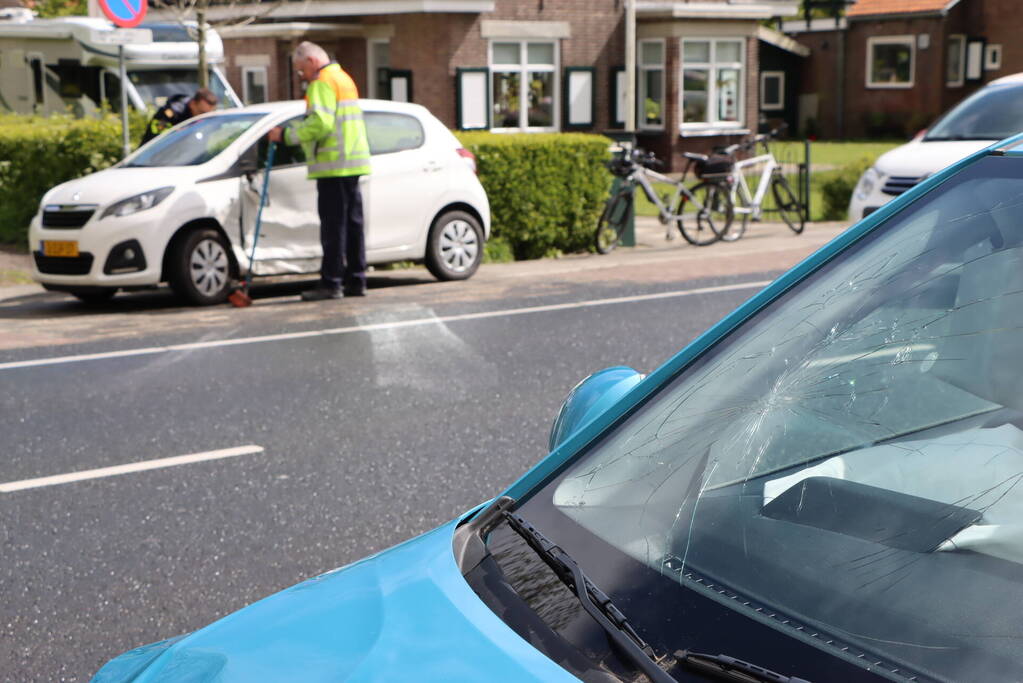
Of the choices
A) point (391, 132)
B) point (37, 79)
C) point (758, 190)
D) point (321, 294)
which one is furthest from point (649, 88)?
point (321, 294)

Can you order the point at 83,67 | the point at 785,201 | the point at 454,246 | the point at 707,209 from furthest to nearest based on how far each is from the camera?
the point at 83,67 → the point at 785,201 → the point at 707,209 → the point at 454,246

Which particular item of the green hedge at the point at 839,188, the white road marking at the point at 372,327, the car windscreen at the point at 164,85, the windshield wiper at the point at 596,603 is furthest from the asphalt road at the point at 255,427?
the green hedge at the point at 839,188

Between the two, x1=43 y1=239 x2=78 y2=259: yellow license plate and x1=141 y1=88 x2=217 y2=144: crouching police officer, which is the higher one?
x1=141 y1=88 x2=217 y2=144: crouching police officer

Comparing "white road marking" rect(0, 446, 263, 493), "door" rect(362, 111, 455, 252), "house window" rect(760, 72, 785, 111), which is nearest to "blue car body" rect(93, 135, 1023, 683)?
"white road marking" rect(0, 446, 263, 493)

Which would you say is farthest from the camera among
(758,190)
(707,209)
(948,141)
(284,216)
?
(758,190)

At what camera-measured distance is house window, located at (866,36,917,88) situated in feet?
151

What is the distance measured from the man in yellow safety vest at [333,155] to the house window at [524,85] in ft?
59.7

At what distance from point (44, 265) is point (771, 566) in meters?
10.4

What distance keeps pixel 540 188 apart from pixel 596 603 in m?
13.5

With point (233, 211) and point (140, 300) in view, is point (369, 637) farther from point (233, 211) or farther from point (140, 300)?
point (140, 300)

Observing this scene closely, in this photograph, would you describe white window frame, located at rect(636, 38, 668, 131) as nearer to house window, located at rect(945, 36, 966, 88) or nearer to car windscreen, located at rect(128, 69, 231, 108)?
car windscreen, located at rect(128, 69, 231, 108)

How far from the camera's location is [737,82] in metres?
33.3

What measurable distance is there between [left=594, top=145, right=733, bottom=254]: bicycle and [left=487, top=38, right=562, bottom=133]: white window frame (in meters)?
13.0

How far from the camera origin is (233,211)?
11492 mm
